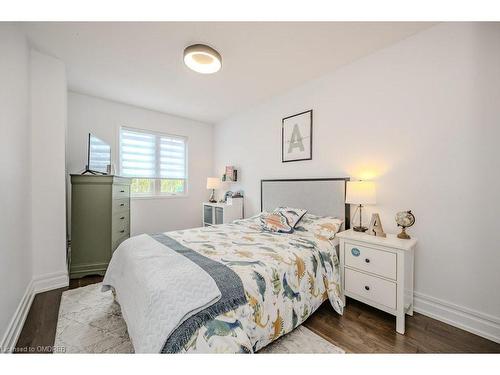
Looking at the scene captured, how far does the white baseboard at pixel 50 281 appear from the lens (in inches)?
84.4

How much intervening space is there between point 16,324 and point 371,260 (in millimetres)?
2811

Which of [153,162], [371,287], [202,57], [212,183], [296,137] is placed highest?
[202,57]

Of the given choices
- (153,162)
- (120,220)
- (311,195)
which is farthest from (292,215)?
(153,162)

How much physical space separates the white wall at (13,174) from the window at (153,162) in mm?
1582

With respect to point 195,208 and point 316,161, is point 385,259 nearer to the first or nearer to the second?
point 316,161

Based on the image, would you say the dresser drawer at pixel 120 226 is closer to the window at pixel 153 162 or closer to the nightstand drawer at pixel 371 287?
the window at pixel 153 162

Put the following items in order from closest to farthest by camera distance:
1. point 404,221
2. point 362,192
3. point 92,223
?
1. point 404,221
2. point 362,192
3. point 92,223

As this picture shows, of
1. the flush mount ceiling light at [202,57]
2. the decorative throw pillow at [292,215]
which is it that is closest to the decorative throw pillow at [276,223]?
the decorative throw pillow at [292,215]

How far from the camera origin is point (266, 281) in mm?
1342

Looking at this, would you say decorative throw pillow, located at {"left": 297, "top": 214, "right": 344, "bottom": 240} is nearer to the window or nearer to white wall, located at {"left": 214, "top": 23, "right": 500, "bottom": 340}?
white wall, located at {"left": 214, "top": 23, "right": 500, "bottom": 340}

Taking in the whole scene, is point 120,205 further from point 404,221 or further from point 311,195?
point 404,221

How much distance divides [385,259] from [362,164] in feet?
3.37

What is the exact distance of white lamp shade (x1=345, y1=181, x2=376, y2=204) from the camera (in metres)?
1.92

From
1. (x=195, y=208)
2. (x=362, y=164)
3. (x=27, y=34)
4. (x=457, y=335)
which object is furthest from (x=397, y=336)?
(x=27, y=34)
